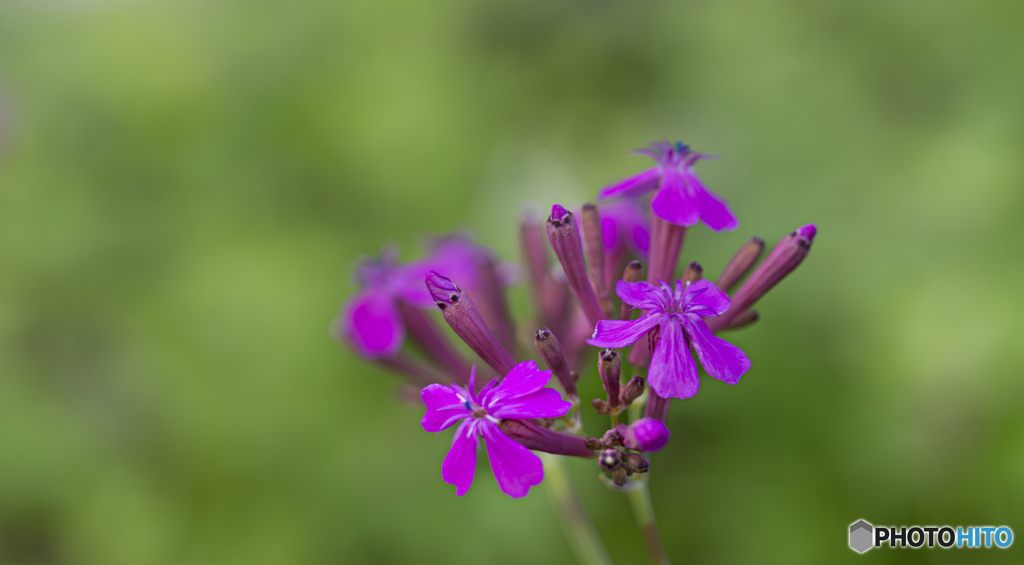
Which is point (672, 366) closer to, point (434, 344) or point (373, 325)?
point (434, 344)

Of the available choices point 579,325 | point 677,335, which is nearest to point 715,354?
point 677,335

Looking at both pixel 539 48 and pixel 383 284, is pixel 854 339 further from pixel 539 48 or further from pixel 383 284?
pixel 539 48

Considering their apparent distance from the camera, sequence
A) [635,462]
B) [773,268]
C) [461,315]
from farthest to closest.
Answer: [773,268] → [461,315] → [635,462]

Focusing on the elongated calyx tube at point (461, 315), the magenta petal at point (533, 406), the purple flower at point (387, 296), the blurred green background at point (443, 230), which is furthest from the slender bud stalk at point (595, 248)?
the blurred green background at point (443, 230)

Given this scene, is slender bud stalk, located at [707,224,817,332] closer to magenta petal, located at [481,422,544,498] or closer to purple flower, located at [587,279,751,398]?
purple flower, located at [587,279,751,398]

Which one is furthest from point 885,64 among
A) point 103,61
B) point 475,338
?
point 103,61

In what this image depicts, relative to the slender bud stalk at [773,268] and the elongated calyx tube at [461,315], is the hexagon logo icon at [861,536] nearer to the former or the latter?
the slender bud stalk at [773,268]
